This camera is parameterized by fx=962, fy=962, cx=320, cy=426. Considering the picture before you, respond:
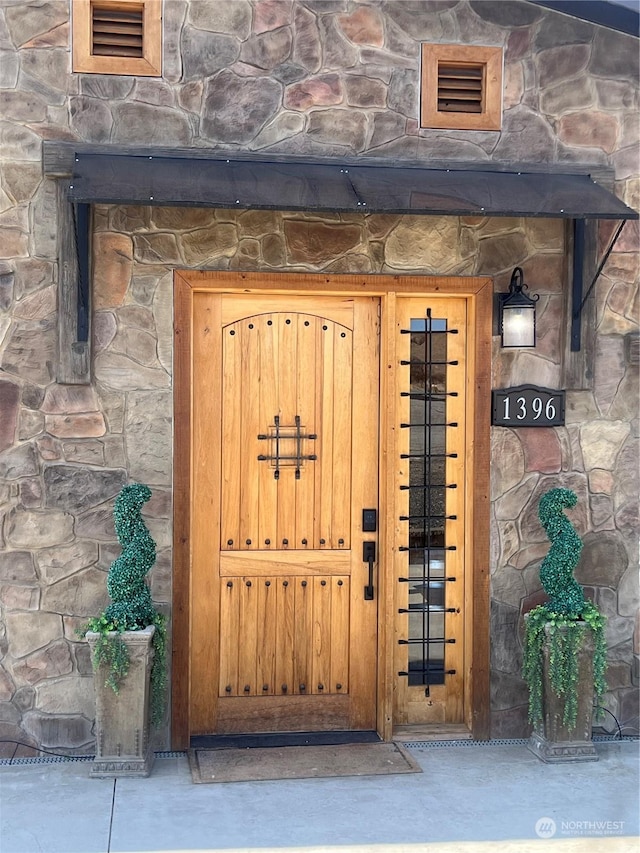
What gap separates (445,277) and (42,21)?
93.8 inches

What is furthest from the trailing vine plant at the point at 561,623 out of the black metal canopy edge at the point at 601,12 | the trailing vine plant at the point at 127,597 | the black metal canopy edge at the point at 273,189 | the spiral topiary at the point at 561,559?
the black metal canopy edge at the point at 601,12

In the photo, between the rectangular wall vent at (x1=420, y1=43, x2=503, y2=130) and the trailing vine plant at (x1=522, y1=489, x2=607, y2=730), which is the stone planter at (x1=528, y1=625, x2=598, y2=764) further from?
the rectangular wall vent at (x1=420, y1=43, x2=503, y2=130)

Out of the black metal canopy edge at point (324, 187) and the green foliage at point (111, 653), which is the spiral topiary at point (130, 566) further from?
the black metal canopy edge at point (324, 187)

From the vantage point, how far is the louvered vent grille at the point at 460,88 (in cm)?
509

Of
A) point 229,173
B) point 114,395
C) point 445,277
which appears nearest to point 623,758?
point 445,277

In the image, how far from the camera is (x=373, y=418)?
514 centimetres

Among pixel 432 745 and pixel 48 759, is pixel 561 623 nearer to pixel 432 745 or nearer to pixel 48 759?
pixel 432 745

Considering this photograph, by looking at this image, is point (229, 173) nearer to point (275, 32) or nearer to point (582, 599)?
point (275, 32)

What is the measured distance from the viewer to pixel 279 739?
199 inches

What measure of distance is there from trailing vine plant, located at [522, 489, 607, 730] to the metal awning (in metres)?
1.48

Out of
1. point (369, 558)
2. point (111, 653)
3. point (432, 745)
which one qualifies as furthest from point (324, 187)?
point (432, 745)

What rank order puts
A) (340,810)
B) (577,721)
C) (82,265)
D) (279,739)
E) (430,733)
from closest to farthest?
(340,810), (82,265), (577,721), (279,739), (430,733)

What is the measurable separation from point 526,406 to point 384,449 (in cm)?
80

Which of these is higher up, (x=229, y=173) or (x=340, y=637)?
(x=229, y=173)
